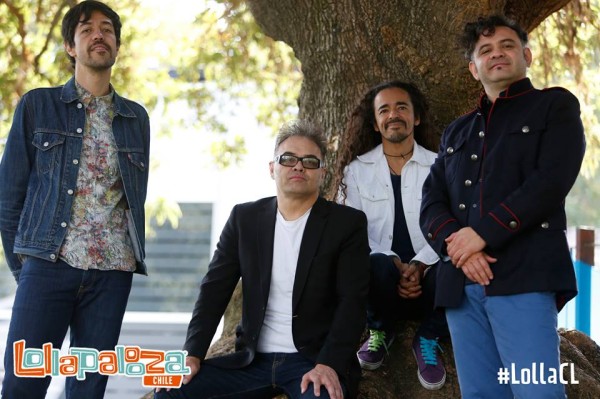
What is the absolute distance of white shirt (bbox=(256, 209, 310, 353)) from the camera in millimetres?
3838

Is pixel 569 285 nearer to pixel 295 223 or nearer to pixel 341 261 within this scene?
pixel 341 261

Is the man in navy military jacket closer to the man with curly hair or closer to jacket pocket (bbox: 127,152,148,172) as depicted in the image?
the man with curly hair

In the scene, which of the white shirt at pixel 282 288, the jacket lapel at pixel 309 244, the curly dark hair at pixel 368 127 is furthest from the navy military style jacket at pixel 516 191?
the curly dark hair at pixel 368 127

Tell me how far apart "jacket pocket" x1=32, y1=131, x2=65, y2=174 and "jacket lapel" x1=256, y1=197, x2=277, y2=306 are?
1018 millimetres

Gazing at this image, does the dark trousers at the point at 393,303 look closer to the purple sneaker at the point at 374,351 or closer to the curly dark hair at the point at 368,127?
the purple sneaker at the point at 374,351

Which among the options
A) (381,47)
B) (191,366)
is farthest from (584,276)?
(191,366)

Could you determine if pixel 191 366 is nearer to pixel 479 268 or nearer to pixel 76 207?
pixel 76 207

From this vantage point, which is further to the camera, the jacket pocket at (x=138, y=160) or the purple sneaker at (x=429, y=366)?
the purple sneaker at (x=429, y=366)

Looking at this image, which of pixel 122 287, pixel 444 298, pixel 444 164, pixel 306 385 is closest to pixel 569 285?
pixel 444 298

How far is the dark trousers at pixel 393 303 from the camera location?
166 inches

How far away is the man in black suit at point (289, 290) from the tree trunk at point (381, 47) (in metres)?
1.38

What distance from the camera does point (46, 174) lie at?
12.6 ft

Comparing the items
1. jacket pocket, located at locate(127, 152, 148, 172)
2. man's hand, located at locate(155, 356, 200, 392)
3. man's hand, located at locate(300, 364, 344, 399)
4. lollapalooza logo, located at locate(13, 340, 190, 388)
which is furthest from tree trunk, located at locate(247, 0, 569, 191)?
lollapalooza logo, located at locate(13, 340, 190, 388)

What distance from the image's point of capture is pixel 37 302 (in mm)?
3670
